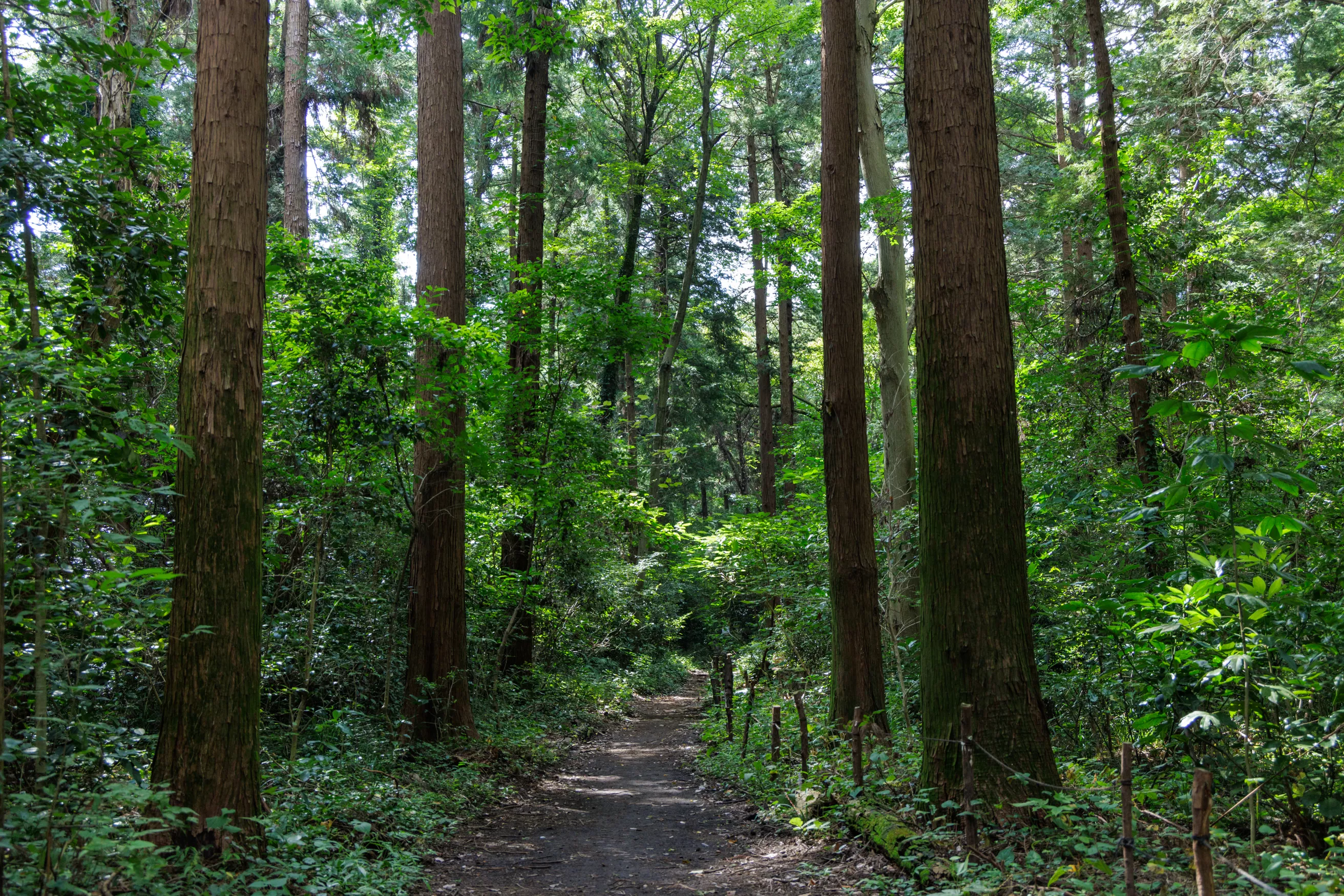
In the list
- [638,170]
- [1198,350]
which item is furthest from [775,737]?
[638,170]

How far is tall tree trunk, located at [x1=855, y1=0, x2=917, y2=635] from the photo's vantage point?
33.0 ft

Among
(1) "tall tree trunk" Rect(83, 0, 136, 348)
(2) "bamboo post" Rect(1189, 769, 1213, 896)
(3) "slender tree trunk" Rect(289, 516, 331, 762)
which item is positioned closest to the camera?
(2) "bamboo post" Rect(1189, 769, 1213, 896)

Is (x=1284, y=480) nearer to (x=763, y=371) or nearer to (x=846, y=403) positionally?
(x=846, y=403)

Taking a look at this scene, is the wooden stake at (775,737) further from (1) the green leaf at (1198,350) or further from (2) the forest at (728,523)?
(1) the green leaf at (1198,350)

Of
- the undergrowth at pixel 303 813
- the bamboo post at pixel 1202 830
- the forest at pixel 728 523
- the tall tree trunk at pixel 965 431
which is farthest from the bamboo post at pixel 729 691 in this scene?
the bamboo post at pixel 1202 830

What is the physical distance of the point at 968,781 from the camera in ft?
15.0

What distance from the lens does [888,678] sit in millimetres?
10008

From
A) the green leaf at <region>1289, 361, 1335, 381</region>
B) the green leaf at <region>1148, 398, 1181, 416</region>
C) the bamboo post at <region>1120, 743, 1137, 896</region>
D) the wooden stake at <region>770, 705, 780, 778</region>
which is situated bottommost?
the wooden stake at <region>770, 705, 780, 778</region>

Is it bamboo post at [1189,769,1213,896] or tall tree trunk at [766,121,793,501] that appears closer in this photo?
bamboo post at [1189,769,1213,896]

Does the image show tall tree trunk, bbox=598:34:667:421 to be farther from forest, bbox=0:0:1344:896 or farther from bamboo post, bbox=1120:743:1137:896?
bamboo post, bbox=1120:743:1137:896

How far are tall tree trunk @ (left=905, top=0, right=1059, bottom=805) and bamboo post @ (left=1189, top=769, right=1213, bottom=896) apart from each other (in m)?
1.68

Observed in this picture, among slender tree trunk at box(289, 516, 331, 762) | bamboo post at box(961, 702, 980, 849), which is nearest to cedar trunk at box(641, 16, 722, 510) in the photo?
slender tree trunk at box(289, 516, 331, 762)

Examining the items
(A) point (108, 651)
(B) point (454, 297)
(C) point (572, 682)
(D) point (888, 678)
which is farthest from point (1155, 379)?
(C) point (572, 682)

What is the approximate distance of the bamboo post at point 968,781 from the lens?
448cm
